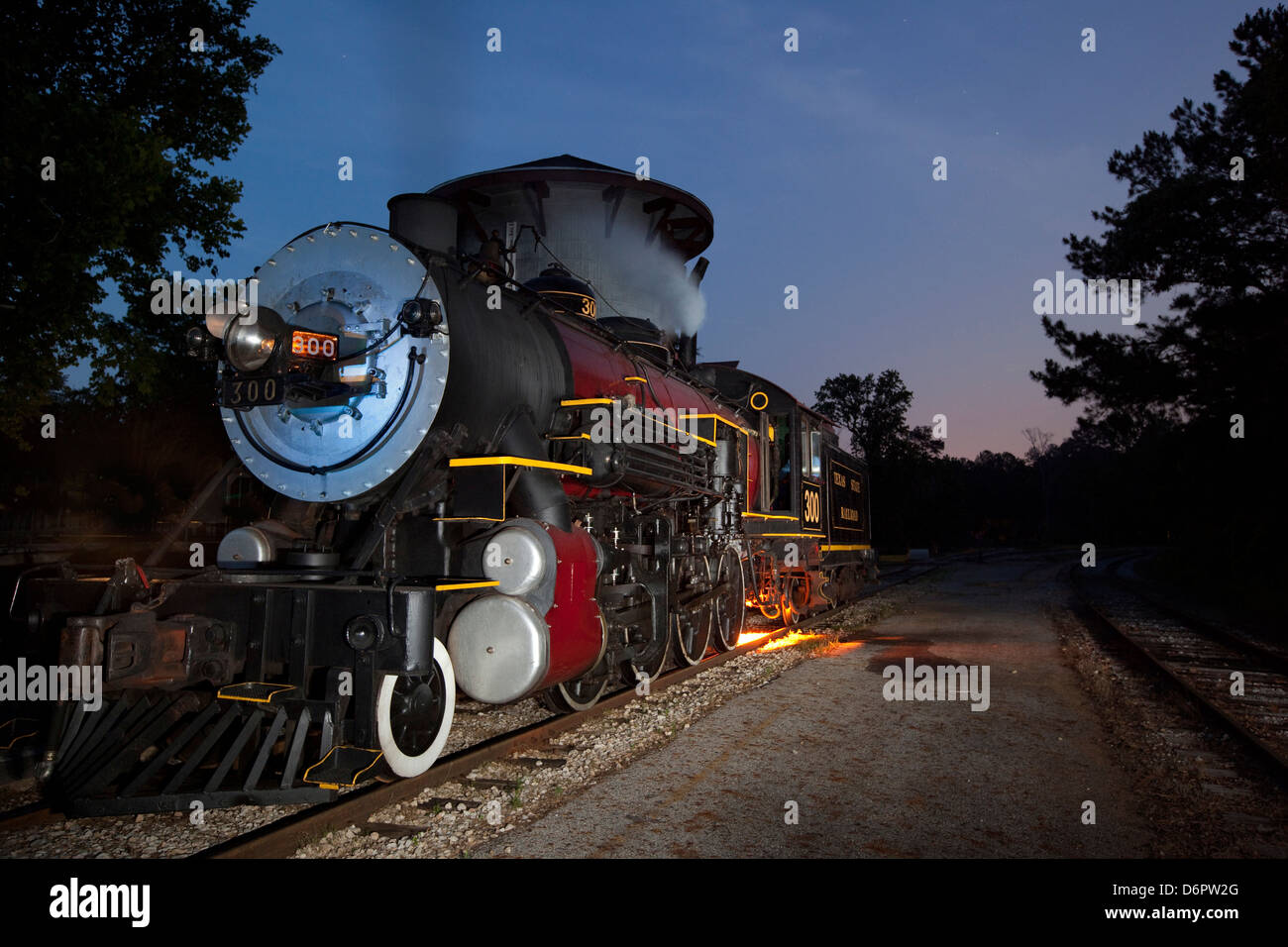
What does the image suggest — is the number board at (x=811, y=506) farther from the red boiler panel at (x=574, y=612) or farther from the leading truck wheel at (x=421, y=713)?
the leading truck wheel at (x=421, y=713)

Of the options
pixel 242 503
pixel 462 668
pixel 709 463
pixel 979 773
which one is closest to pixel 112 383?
pixel 242 503

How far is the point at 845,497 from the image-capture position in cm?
1645

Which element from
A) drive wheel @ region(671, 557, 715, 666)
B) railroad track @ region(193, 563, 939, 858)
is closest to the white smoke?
drive wheel @ region(671, 557, 715, 666)

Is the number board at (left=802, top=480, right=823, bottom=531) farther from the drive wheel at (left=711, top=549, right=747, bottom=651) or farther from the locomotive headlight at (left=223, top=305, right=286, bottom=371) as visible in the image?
the locomotive headlight at (left=223, top=305, right=286, bottom=371)

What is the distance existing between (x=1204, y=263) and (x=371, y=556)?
802 inches

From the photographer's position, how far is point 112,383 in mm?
10172

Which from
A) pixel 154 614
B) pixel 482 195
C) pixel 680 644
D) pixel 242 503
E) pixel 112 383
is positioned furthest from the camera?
pixel 482 195

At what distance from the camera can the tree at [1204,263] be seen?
55.9ft

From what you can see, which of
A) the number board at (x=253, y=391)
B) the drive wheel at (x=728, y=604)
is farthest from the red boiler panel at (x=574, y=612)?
the drive wheel at (x=728, y=604)

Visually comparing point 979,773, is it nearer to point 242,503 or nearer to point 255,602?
point 255,602

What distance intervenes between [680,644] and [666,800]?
12.3 feet

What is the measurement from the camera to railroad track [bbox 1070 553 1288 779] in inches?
254

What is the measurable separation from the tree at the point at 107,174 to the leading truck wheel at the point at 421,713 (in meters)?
7.28

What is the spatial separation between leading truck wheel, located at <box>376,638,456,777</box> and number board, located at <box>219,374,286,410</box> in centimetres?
159
